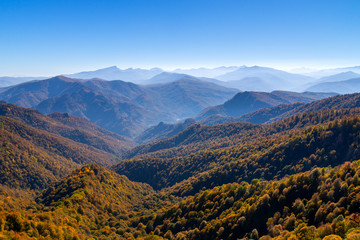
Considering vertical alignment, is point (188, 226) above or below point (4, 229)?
below

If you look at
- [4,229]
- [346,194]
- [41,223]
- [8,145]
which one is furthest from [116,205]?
[8,145]

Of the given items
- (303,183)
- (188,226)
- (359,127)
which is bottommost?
(188,226)

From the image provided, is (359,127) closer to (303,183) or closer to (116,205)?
(303,183)

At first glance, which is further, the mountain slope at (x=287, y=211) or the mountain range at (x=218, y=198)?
the mountain range at (x=218, y=198)

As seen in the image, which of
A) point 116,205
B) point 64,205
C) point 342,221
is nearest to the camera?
point 342,221

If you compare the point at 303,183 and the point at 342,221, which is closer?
the point at 342,221

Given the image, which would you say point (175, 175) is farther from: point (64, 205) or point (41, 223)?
point (41, 223)

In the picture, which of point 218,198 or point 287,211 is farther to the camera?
point 218,198

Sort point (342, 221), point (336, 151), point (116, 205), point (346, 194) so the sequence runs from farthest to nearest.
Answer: point (116, 205), point (336, 151), point (346, 194), point (342, 221)

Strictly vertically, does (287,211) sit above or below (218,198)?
above

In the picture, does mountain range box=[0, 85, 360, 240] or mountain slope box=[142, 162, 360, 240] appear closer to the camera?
mountain slope box=[142, 162, 360, 240]
